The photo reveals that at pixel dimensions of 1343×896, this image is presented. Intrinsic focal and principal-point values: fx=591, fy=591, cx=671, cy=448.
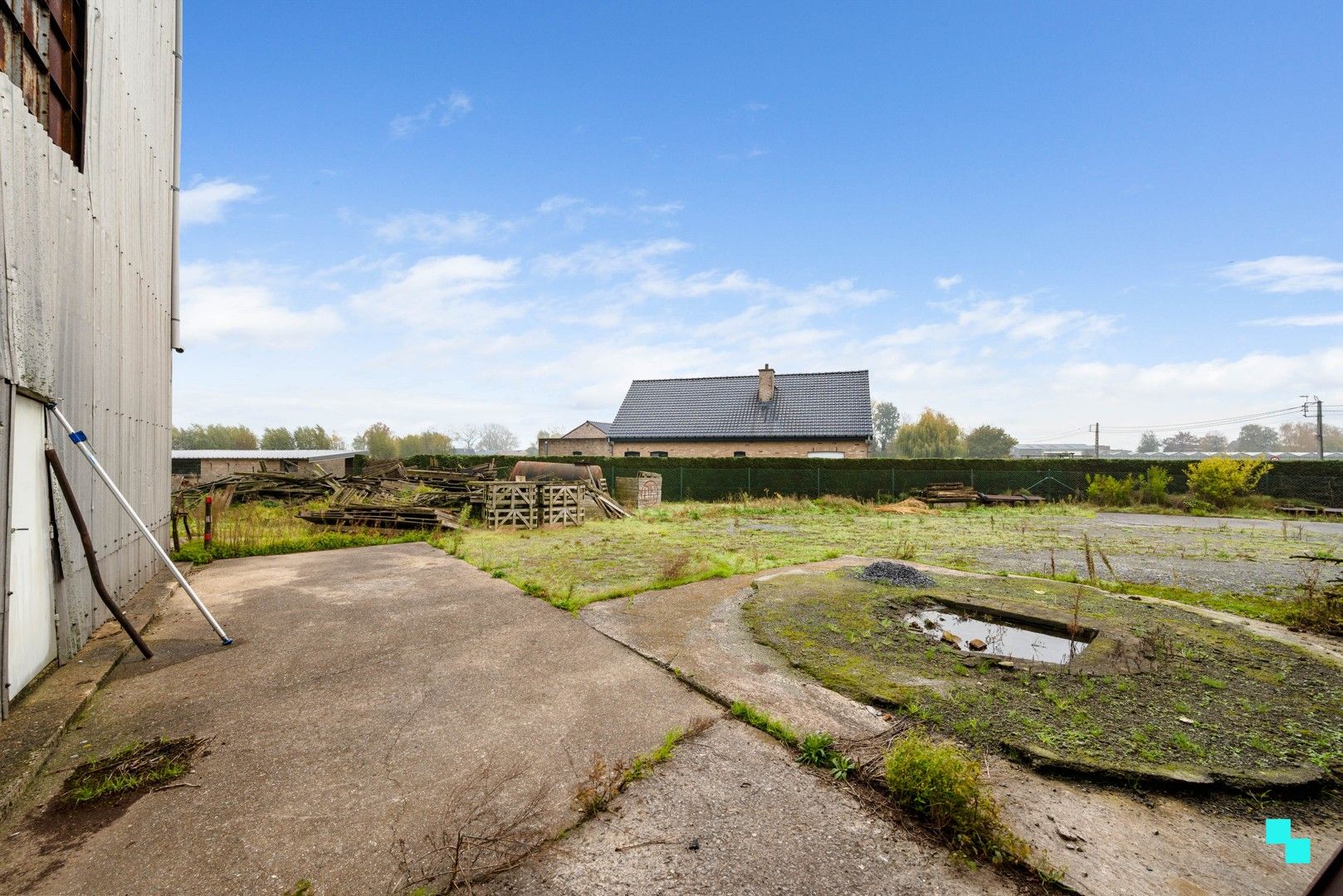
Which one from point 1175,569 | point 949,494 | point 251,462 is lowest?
point 1175,569

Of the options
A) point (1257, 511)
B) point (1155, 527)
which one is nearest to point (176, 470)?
point (1155, 527)

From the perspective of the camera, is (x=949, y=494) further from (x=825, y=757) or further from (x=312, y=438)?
(x=312, y=438)

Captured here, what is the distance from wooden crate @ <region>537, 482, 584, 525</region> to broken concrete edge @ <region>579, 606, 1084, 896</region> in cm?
A: 983

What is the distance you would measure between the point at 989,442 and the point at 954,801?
6806 cm

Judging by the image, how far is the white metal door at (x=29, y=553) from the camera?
3.74 meters

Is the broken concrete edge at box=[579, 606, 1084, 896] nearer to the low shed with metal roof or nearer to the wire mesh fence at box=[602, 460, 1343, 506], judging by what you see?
the wire mesh fence at box=[602, 460, 1343, 506]

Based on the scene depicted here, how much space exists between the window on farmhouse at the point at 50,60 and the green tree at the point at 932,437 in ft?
189

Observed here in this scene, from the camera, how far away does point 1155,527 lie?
15.9 metres

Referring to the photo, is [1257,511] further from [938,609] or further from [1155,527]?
[938,609]

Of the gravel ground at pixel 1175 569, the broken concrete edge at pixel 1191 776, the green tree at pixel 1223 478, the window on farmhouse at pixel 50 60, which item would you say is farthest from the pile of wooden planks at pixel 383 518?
the green tree at pixel 1223 478

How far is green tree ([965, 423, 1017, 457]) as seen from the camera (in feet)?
201

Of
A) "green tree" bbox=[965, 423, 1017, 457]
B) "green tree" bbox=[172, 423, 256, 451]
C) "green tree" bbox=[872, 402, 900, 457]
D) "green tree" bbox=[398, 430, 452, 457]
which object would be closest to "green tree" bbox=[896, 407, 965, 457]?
"green tree" bbox=[965, 423, 1017, 457]

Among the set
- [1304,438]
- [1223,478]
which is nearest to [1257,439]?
[1304,438]

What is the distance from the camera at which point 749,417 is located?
31.8 metres
